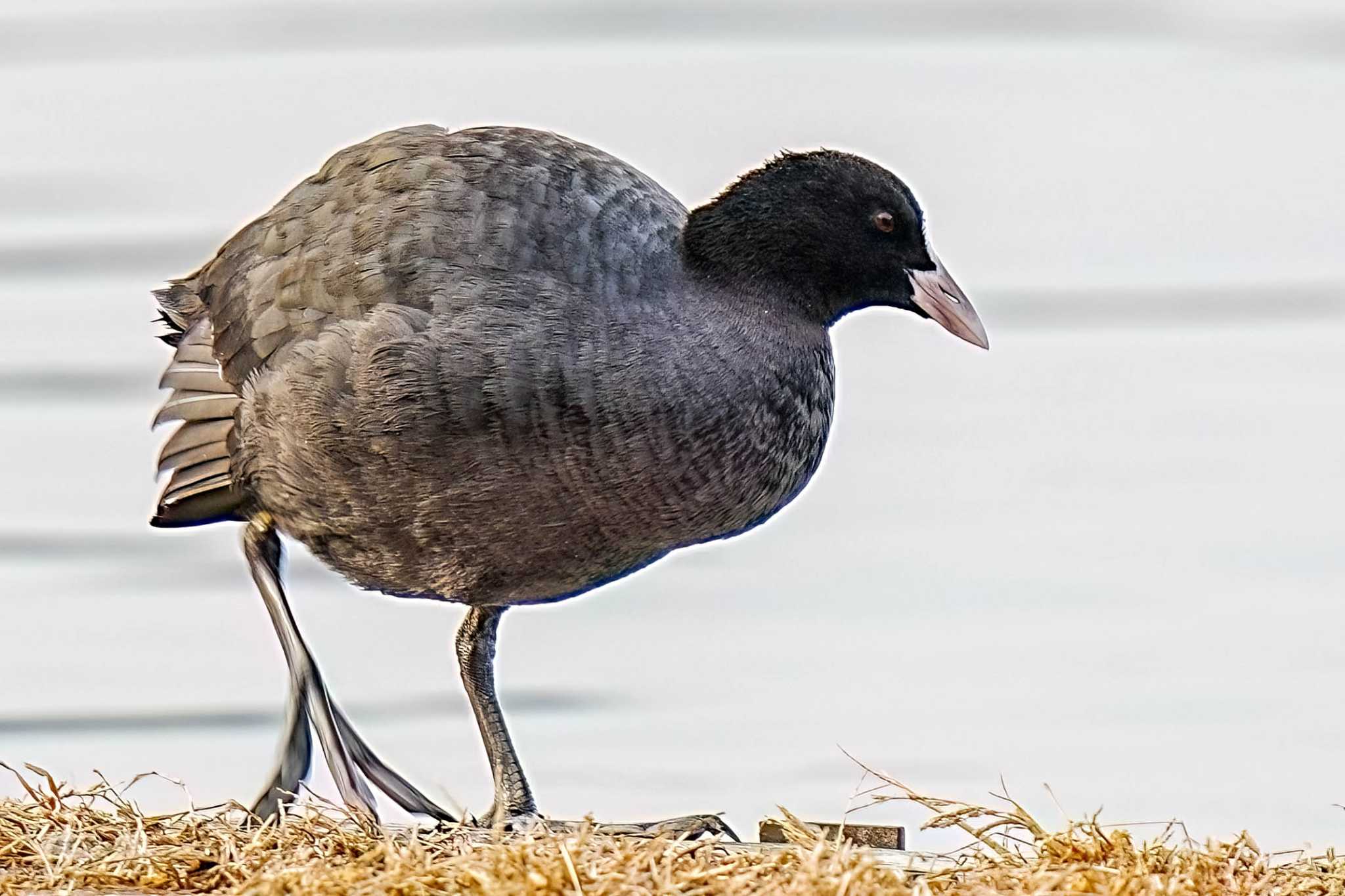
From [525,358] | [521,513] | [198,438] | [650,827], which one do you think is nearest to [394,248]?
[525,358]

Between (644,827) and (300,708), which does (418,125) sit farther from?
(644,827)

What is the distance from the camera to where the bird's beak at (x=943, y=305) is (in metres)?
4.53

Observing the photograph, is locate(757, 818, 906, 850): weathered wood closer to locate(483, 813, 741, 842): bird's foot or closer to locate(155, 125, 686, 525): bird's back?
locate(483, 813, 741, 842): bird's foot

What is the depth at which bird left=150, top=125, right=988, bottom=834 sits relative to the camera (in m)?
4.20

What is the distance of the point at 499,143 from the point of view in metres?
4.49

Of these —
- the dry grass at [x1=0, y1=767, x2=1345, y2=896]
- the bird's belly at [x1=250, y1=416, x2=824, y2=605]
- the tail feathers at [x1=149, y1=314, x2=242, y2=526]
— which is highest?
the tail feathers at [x1=149, y1=314, x2=242, y2=526]

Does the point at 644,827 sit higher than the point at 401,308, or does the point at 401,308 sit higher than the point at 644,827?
the point at 401,308

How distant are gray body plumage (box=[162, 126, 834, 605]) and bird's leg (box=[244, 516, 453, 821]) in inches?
11.2

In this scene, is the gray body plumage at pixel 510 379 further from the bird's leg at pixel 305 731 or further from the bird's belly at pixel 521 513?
the bird's leg at pixel 305 731

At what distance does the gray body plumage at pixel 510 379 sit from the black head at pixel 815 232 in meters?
0.06

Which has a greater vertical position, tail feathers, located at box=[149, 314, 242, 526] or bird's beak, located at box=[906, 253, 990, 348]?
bird's beak, located at box=[906, 253, 990, 348]

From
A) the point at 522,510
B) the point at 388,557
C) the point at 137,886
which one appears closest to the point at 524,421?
the point at 522,510

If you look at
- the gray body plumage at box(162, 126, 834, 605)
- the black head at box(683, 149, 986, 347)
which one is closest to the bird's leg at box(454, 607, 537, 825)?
the gray body plumage at box(162, 126, 834, 605)

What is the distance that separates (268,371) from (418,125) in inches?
26.0
